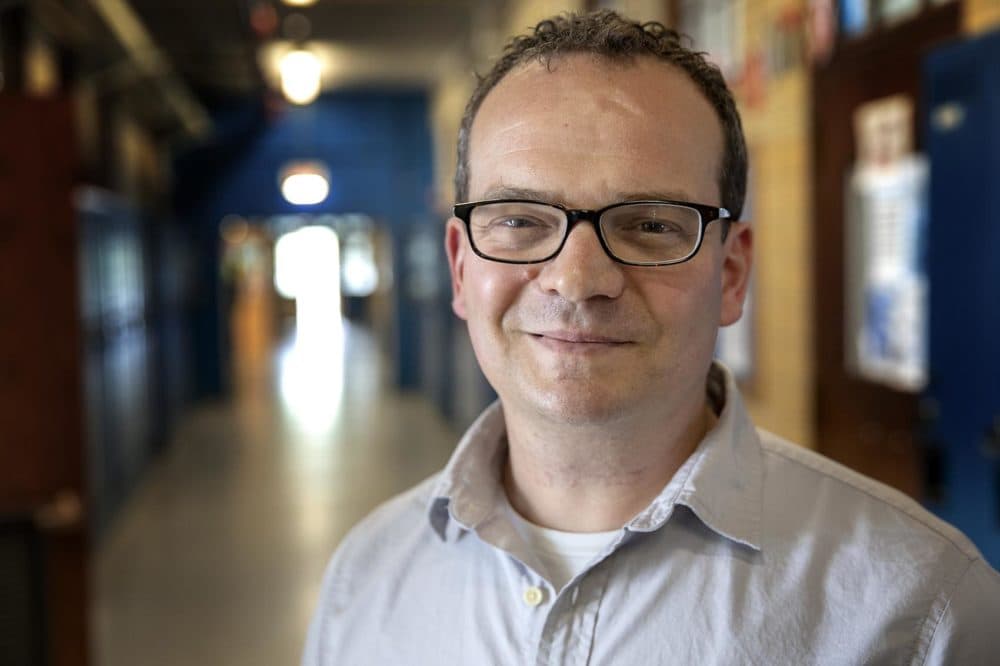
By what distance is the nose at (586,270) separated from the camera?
112cm

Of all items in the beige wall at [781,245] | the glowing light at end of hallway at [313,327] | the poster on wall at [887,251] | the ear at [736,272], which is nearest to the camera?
the ear at [736,272]

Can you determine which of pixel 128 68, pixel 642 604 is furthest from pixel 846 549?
pixel 128 68

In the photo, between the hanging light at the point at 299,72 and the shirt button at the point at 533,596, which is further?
the hanging light at the point at 299,72

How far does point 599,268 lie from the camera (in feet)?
3.69

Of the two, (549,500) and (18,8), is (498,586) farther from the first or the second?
(18,8)

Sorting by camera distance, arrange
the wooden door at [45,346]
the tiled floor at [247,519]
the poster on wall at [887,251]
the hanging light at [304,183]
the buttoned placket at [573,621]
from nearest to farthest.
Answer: the buttoned placket at [573,621] < the poster on wall at [887,251] < the wooden door at [45,346] < the tiled floor at [247,519] < the hanging light at [304,183]

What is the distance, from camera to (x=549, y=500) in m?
1.28

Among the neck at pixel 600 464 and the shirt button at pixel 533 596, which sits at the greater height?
the neck at pixel 600 464

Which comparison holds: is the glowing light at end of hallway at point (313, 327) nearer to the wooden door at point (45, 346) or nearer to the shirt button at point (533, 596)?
the wooden door at point (45, 346)

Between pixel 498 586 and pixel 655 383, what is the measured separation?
1.06 ft

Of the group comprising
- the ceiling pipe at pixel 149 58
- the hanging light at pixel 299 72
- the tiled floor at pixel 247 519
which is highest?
the ceiling pipe at pixel 149 58

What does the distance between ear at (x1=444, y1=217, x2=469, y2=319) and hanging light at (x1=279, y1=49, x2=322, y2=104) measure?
7.39m

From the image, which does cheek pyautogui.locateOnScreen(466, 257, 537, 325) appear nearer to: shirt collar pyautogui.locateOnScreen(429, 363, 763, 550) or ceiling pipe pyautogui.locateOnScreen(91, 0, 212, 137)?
shirt collar pyautogui.locateOnScreen(429, 363, 763, 550)

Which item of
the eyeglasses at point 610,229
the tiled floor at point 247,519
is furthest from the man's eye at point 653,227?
the tiled floor at point 247,519
